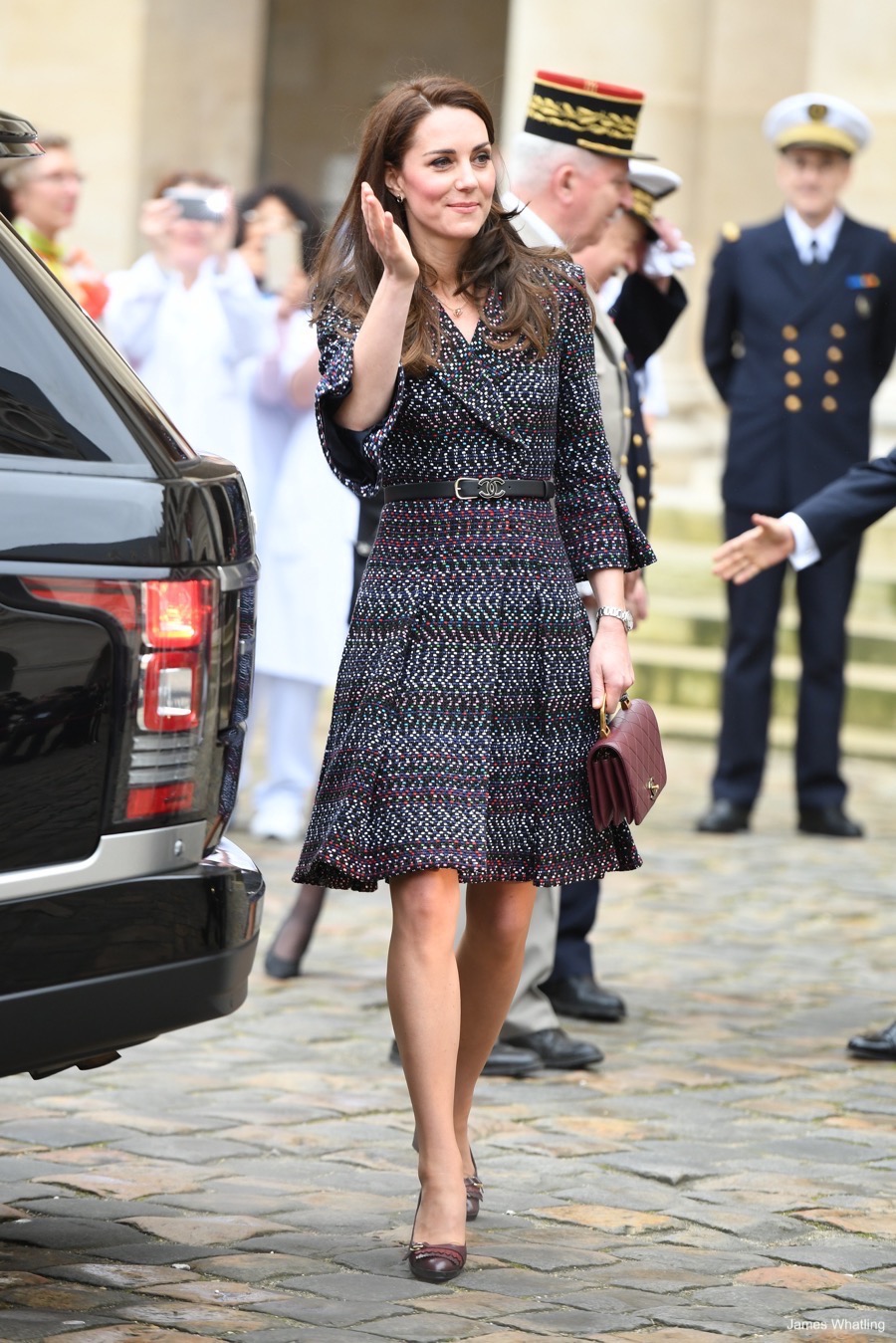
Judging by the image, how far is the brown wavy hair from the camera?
3.89m

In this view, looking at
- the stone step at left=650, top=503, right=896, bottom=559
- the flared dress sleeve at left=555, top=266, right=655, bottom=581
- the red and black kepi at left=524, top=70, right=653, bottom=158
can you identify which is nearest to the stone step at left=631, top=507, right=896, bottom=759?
the stone step at left=650, top=503, right=896, bottom=559

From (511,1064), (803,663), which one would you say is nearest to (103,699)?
(511,1064)

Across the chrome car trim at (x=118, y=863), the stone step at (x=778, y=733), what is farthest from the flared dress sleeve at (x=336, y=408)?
the stone step at (x=778, y=733)

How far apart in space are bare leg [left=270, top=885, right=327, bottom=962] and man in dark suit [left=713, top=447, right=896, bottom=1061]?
146 centimetres

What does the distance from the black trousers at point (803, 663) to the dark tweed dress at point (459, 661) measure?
5.23 m

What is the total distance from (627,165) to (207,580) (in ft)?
8.42

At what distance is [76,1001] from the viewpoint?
303cm

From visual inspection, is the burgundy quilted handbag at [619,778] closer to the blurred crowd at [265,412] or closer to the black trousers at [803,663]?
the blurred crowd at [265,412]

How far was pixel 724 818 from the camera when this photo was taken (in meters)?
8.94

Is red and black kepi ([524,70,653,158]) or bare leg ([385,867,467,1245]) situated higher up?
red and black kepi ([524,70,653,158])

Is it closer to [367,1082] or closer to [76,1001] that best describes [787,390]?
[367,1082]

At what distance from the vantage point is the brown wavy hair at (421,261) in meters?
3.89

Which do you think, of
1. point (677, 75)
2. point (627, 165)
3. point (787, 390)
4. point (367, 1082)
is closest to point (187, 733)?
point (367, 1082)

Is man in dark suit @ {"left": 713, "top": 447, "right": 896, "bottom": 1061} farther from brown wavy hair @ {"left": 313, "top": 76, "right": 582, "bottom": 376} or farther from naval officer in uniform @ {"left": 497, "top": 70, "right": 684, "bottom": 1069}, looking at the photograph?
brown wavy hair @ {"left": 313, "top": 76, "right": 582, "bottom": 376}
